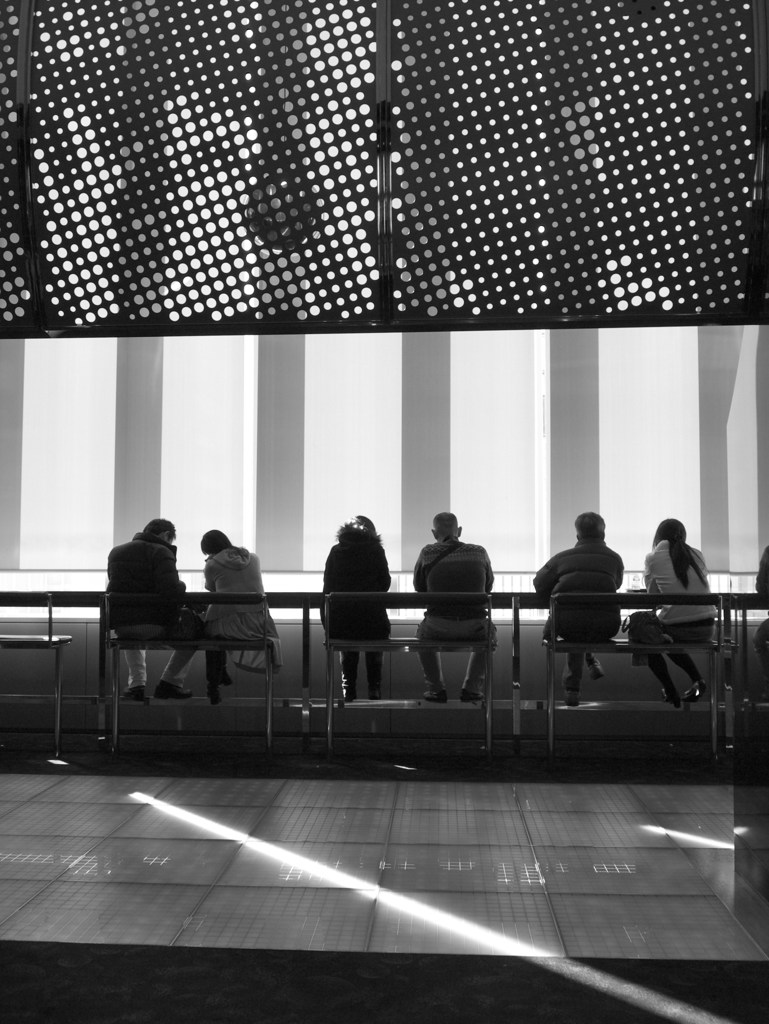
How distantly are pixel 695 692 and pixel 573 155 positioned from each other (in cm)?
441

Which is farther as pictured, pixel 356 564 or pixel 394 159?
pixel 356 564

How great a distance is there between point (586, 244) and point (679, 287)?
250 mm

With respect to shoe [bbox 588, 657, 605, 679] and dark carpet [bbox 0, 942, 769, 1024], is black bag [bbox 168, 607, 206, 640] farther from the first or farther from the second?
dark carpet [bbox 0, 942, 769, 1024]

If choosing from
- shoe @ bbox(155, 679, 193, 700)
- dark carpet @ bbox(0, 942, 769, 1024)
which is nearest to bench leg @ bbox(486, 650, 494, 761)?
shoe @ bbox(155, 679, 193, 700)

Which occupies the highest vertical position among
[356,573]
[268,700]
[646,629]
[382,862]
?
[356,573]

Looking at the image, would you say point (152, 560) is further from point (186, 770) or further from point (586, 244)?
point (586, 244)

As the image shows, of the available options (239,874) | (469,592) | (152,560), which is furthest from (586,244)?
(152,560)

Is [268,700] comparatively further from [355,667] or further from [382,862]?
[382,862]

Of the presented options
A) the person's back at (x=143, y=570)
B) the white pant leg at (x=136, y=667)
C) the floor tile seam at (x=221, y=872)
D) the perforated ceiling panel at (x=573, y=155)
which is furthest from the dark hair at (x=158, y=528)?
the perforated ceiling panel at (x=573, y=155)

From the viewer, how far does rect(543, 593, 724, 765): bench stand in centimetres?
545

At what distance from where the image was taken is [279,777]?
5113 mm

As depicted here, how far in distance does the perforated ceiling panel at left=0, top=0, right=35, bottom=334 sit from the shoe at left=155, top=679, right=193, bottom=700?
3.92 meters

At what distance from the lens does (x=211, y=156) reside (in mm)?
2416

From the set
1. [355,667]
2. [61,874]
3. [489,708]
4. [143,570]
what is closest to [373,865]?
[61,874]
